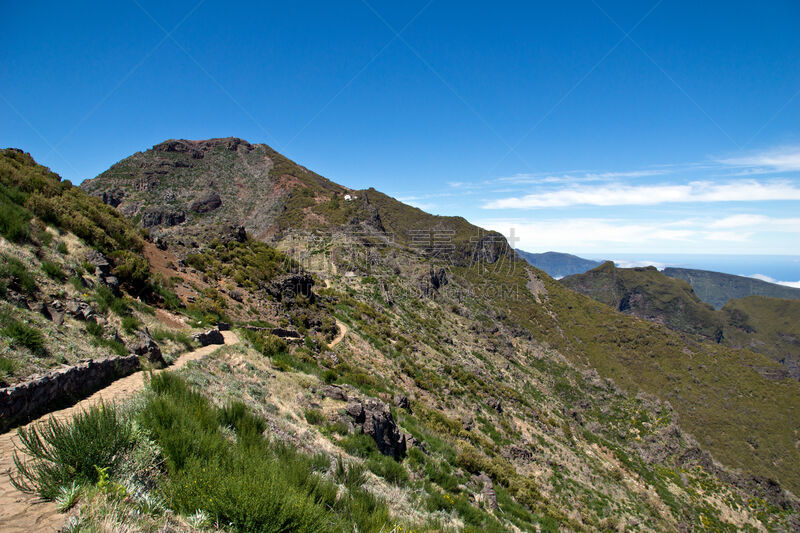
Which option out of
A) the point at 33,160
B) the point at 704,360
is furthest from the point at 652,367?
the point at 33,160

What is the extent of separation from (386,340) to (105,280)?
17.7 meters

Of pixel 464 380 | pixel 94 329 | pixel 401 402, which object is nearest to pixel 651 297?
pixel 464 380

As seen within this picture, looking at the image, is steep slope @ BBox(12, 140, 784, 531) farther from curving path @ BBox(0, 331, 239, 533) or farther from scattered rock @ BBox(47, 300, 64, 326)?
scattered rock @ BBox(47, 300, 64, 326)

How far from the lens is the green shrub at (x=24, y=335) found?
5674 millimetres

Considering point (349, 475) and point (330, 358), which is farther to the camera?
point (330, 358)

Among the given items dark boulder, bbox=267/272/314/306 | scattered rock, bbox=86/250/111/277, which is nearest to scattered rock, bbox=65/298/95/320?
scattered rock, bbox=86/250/111/277

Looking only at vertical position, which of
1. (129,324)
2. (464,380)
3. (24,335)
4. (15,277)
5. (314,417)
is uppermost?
(15,277)

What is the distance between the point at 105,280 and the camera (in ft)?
34.2

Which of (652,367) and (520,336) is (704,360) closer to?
(652,367)

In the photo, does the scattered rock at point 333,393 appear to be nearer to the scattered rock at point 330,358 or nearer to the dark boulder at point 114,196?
the scattered rock at point 330,358

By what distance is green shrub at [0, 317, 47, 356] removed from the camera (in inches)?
223

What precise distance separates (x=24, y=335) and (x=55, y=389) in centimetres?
147

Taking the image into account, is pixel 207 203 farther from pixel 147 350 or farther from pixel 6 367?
pixel 6 367

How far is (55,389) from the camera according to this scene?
5.30 metres
